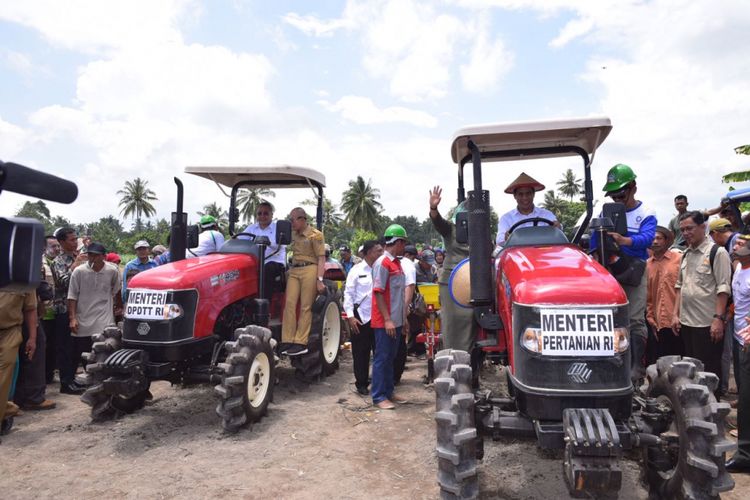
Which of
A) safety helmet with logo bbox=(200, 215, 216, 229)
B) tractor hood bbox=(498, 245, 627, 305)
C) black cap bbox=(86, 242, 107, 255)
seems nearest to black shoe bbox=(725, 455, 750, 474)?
tractor hood bbox=(498, 245, 627, 305)

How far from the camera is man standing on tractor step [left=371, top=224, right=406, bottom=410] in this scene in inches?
222

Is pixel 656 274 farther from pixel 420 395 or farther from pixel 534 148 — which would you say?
pixel 420 395

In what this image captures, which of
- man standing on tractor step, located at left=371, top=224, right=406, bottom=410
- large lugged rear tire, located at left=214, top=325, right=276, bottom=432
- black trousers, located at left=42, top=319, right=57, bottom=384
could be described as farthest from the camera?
black trousers, located at left=42, top=319, right=57, bottom=384

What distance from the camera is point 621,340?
293cm

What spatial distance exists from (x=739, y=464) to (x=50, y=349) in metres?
7.99

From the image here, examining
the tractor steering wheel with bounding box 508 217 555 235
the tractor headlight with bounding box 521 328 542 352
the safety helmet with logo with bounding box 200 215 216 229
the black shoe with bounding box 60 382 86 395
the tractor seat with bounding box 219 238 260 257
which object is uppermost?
the safety helmet with logo with bounding box 200 215 216 229

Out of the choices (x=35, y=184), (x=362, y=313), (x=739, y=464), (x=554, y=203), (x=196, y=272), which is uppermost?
(x=554, y=203)

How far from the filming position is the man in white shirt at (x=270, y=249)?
6.58 m

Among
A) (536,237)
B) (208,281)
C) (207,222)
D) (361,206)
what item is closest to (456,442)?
(536,237)

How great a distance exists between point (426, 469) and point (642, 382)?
6.39 feet

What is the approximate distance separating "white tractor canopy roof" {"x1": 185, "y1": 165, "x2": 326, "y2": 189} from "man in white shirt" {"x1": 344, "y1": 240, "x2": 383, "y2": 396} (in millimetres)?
1211

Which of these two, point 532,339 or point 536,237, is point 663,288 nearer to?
point 536,237

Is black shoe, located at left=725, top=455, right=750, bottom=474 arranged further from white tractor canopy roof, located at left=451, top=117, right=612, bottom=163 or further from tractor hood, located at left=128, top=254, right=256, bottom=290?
tractor hood, located at left=128, top=254, right=256, bottom=290

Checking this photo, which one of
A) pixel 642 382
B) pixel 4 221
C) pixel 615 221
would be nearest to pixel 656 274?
pixel 642 382
